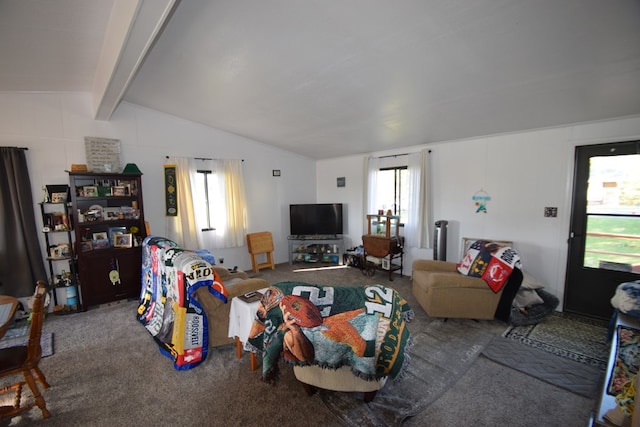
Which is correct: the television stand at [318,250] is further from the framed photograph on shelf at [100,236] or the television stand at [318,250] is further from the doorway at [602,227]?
the doorway at [602,227]

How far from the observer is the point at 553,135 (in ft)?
10.6

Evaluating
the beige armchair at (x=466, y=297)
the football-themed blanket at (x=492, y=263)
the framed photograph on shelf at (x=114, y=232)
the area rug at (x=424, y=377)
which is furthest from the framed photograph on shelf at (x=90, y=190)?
the football-themed blanket at (x=492, y=263)

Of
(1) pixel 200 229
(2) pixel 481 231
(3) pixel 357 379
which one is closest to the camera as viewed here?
(3) pixel 357 379

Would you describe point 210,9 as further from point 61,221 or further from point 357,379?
point 61,221

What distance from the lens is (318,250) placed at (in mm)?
5609

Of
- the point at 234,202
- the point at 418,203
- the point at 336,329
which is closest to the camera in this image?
the point at 336,329

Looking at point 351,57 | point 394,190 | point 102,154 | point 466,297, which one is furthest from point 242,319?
point 394,190

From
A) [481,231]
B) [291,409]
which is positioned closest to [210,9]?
[291,409]

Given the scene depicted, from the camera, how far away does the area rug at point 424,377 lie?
1.80 m

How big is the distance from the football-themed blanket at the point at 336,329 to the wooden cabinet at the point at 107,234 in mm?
3017

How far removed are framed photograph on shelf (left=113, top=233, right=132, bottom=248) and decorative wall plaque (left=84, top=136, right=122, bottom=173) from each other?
91cm

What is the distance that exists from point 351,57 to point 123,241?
12.0ft

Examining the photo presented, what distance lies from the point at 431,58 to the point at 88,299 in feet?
15.4

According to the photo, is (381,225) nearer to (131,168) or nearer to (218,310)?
(218,310)
